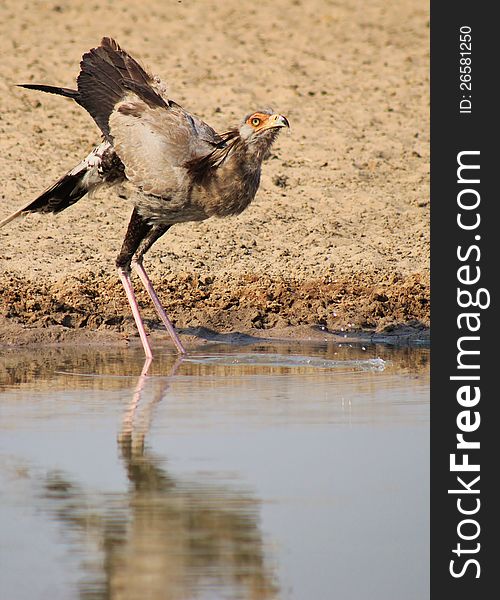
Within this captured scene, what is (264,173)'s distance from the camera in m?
14.6

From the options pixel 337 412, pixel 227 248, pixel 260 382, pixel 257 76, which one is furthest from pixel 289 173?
pixel 337 412

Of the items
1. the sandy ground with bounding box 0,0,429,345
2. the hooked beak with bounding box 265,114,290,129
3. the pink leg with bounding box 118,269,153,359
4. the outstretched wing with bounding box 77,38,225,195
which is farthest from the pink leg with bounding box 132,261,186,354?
the hooked beak with bounding box 265,114,290,129

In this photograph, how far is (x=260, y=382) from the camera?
27.6 ft

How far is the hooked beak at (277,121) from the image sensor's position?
9.18m

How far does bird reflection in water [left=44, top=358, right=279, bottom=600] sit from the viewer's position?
14.8 feet

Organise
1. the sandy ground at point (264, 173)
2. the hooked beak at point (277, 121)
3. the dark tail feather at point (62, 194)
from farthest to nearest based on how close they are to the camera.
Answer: the sandy ground at point (264, 173) < the dark tail feather at point (62, 194) < the hooked beak at point (277, 121)

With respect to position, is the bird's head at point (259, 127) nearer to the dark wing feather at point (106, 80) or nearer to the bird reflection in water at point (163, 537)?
the dark wing feather at point (106, 80)

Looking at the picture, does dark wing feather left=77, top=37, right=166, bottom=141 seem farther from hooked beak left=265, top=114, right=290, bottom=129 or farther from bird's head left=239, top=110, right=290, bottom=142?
hooked beak left=265, top=114, right=290, bottom=129

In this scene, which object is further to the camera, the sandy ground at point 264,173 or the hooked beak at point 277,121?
the sandy ground at point 264,173

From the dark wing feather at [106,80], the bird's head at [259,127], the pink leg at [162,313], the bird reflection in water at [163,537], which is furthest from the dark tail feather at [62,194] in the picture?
the bird reflection in water at [163,537]

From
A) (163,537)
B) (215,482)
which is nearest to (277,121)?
(215,482)

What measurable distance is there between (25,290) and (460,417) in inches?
209

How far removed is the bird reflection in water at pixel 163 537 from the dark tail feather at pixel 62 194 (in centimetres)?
466

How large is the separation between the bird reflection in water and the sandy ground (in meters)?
4.83
